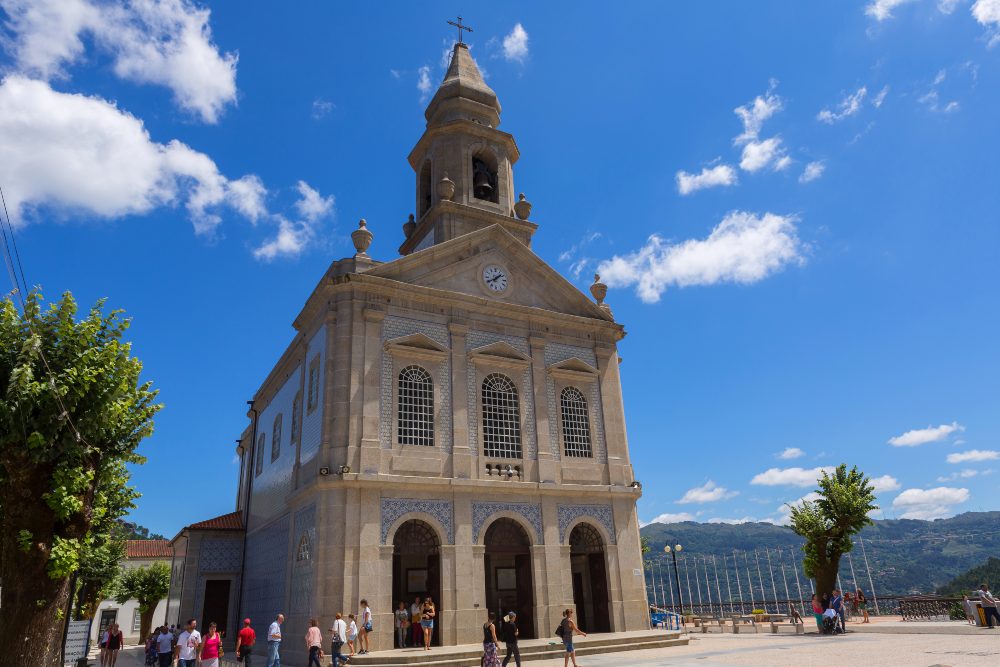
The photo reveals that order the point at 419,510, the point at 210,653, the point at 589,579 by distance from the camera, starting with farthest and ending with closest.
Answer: the point at 589,579 → the point at 419,510 → the point at 210,653

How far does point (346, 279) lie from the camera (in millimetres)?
20781

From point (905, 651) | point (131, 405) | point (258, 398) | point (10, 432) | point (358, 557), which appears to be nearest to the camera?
point (10, 432)

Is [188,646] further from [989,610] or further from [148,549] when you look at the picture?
[148,549]

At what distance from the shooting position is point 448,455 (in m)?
20.4

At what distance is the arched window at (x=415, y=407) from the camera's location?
2030 centimetres

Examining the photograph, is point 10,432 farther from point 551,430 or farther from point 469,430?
point 551,430

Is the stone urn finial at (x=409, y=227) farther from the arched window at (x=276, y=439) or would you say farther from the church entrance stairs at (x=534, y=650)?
the church entrance stairs at (x=534, y=650)

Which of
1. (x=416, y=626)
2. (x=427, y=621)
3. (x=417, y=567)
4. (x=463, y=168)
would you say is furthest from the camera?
(x=463, y=168)

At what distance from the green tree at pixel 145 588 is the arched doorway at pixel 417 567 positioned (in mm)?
26671

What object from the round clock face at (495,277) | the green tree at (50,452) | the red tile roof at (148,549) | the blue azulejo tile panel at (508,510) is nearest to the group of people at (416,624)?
the blue azulejo tile panel at (508,510)

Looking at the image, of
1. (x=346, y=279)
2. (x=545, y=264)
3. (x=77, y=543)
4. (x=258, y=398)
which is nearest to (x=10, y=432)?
(x=77, y=543)

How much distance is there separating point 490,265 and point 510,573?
1053cm

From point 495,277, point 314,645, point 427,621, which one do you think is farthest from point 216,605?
point 495,277

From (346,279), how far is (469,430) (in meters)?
6.05
